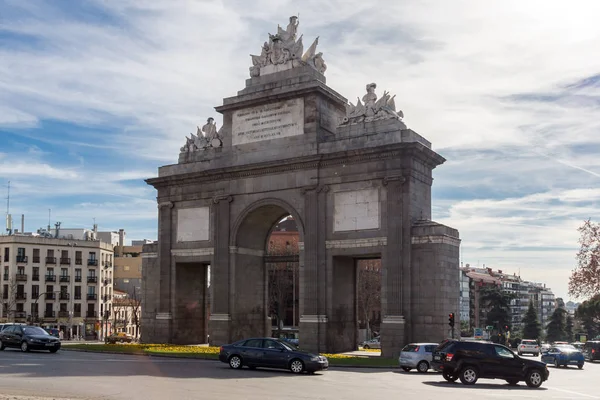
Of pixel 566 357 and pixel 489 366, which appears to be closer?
pixel 489 366

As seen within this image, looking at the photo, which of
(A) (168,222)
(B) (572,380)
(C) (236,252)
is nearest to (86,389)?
(B) (572,380)

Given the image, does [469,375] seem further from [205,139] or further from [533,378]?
[205,139]

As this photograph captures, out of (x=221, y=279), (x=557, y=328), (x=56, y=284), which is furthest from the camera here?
(x=557, y=328)

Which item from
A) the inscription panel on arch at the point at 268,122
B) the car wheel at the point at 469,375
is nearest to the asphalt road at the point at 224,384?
the car wheel at the point at 469,375

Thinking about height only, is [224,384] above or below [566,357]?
above

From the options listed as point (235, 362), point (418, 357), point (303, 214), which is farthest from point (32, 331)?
point (418, 357)

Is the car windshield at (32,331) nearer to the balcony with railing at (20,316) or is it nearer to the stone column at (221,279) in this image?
the stone column at (221,279)

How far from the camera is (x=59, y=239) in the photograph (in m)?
101

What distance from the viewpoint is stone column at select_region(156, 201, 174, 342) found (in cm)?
4850

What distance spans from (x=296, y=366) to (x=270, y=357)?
3.75ft

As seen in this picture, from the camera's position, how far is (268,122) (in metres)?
45.5

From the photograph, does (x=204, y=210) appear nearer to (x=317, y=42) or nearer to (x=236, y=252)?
(x=236, y=252)

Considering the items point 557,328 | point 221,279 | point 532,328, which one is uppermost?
point 221,279

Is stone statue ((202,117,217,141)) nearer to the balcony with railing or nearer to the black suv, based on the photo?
the black suv
